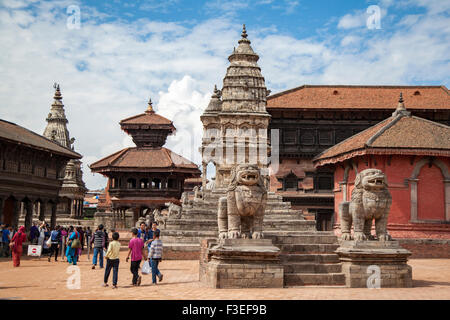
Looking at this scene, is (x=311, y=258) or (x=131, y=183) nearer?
(x=311, y=258)

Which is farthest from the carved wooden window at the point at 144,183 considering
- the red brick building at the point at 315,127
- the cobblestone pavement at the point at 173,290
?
the cobblestone pavement at the point at 173,290

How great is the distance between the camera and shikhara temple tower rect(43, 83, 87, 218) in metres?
58.4

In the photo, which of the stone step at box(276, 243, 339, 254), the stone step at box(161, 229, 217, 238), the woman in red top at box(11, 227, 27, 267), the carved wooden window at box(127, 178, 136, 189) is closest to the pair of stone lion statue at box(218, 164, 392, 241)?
the stone step at box(276, 243, 339, 254)

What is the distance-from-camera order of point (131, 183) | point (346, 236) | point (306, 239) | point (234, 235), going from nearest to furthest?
point (234, 235) < point (346, 236) < point (306, 239) < point (131, 183)

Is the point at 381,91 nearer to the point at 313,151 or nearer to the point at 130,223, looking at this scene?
the point at 313,151

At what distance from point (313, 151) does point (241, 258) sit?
28855 millimetres

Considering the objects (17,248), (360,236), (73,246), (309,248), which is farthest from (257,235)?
(17,248)

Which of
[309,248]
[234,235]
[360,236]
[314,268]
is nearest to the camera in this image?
[234,235]

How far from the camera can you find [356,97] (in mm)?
41125

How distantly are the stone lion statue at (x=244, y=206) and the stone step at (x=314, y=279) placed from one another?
1298 mm

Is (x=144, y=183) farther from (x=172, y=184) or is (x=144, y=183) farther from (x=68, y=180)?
(x=68, y=180)

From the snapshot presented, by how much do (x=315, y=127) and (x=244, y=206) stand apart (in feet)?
93.9

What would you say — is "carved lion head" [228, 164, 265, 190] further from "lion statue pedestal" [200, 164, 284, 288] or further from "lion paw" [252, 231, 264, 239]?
"lion paw" [252, 231, 264, 239]

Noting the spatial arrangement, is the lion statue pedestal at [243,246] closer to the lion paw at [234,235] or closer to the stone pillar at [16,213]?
the lion paw at [234,235]
